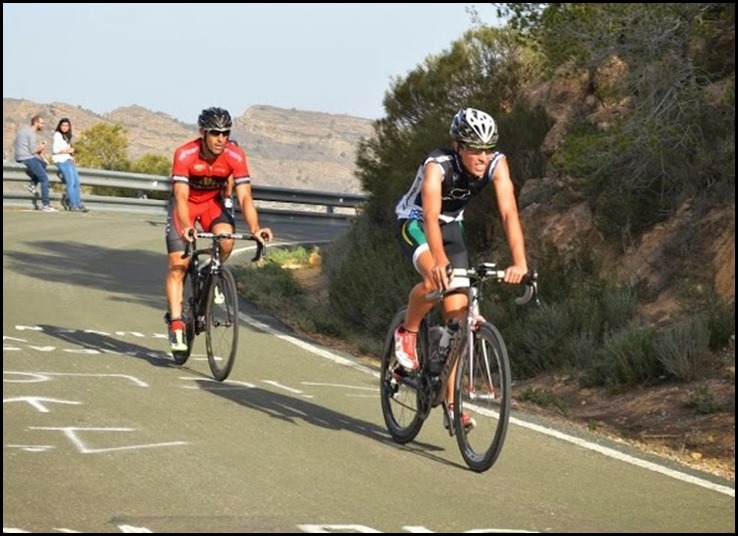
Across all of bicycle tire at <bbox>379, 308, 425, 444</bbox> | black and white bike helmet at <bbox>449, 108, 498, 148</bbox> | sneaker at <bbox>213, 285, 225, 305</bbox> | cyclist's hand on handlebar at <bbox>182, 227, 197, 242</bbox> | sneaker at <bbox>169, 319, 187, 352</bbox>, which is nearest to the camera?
black and white bike helmet at <bbox>449, 108, 498, 148</bbox>

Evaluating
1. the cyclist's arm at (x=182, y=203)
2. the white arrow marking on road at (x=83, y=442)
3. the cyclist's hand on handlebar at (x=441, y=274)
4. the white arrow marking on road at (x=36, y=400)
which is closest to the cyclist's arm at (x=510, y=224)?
the cyclist's hand on handlebar at (x=441, y=274)

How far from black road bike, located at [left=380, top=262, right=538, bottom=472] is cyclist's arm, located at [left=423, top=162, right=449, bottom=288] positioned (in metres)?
0.14

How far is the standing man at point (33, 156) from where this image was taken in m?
31.1

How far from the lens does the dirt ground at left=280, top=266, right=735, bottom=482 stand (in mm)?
11680

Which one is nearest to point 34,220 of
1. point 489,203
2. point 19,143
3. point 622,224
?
point 19,143

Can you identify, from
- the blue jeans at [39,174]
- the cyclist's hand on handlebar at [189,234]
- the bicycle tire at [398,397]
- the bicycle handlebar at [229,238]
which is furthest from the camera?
the blue jeans at [39,174]

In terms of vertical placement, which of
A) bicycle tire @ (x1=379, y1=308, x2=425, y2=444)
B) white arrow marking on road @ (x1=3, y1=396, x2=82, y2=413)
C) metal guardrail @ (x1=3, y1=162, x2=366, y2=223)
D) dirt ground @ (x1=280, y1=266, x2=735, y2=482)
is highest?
metal guardrail @ (x1=3, y1=162, x2=366, y2=223)

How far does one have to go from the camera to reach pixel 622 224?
1756cm

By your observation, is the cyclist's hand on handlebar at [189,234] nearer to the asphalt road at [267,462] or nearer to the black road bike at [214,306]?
the black road bike at [214,306]

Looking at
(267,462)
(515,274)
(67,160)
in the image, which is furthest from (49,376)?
(67,160)

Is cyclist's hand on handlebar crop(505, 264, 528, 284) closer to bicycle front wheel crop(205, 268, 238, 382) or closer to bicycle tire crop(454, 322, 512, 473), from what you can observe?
bicycle tire crop(454, 322, 512, 473)

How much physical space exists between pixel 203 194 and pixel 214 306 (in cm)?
90

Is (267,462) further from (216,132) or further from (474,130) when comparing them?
(216,132)

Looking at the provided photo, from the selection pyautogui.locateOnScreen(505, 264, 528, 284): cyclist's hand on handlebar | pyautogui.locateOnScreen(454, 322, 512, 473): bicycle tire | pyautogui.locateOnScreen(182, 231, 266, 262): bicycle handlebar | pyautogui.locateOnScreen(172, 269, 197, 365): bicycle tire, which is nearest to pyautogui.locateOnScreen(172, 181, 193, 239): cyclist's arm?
pyautogui.locateOnScreen(182, 231, 266, 262): bicycle handlebar
